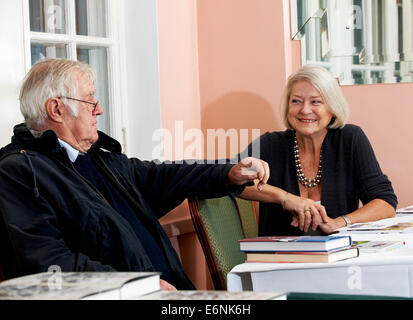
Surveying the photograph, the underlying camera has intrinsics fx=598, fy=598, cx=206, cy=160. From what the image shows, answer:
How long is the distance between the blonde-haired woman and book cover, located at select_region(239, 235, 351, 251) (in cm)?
82

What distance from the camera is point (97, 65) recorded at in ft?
9.28

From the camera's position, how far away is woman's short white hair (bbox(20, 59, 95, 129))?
79.5 inches

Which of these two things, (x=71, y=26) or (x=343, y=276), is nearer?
(x=343, y=276)

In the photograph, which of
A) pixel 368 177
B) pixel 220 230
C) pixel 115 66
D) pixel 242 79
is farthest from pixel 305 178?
pixel 115 66

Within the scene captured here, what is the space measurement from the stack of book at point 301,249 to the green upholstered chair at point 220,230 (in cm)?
52

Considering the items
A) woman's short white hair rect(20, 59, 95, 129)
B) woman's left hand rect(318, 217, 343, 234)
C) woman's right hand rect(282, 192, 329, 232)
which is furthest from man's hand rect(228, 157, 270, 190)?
woman's short white hair rect(20, 59, 95, 129)

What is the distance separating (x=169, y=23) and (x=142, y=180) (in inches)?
42.4

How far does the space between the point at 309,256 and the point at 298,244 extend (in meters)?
0.04

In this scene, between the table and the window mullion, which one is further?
the window mullion

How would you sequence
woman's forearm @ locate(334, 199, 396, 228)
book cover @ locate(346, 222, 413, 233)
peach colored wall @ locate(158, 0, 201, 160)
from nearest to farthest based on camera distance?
book cover @ locate(346, 222, 413, 233) → woman's forearm @ locate(334, 199, 396, 228) → peach colored wall @ locate(158, 0, 201, 160)

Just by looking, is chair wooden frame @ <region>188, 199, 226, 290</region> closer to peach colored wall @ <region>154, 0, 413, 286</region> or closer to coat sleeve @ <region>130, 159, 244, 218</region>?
coat sleeve @ <region>130, 159, 244, 218</region>

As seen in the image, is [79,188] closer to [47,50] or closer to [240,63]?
[47,50]

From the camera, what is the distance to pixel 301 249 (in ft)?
5.25
